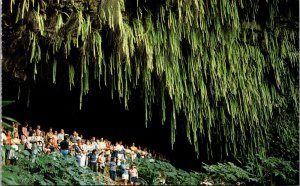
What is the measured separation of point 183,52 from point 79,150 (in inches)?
111

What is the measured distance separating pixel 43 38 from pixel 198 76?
10.5ft

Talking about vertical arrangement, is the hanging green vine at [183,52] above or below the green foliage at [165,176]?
above

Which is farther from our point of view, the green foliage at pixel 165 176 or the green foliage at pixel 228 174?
the green foliage at pixel 228 174

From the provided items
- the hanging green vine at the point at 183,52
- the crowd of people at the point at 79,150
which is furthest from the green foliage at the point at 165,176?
the hanging green vine at the point at 183,52

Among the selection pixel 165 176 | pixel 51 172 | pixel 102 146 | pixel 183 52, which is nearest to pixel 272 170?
pixel 165 176

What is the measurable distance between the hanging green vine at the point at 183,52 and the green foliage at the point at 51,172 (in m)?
1.43

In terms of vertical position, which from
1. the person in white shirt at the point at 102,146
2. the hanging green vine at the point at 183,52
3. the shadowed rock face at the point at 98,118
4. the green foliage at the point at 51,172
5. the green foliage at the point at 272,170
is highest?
the hanging green vine at the point at 183,52

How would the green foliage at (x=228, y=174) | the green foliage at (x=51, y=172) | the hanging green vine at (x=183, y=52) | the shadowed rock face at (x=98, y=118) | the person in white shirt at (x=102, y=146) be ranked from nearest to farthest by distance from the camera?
the green foliage at (x=51, y=172), the hanging green vine at (x=183, y=52), the green foliage at (x=228, y=174), the person in white shirt at (x=102, y=146), the shadowed rock face at (x=98, y=118)

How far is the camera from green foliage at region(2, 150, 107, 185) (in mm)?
4570

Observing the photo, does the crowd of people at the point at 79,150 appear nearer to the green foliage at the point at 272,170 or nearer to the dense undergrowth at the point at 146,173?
the dense undergrowth at the point at 146,173

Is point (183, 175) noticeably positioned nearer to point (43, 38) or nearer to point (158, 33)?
point (158, 33)

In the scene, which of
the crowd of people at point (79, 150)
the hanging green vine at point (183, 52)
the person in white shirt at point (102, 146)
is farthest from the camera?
the person in white shirt at point (102, 146)

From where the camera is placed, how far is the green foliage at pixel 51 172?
15.0 ft

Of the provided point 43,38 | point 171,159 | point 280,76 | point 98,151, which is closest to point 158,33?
point 43,38
